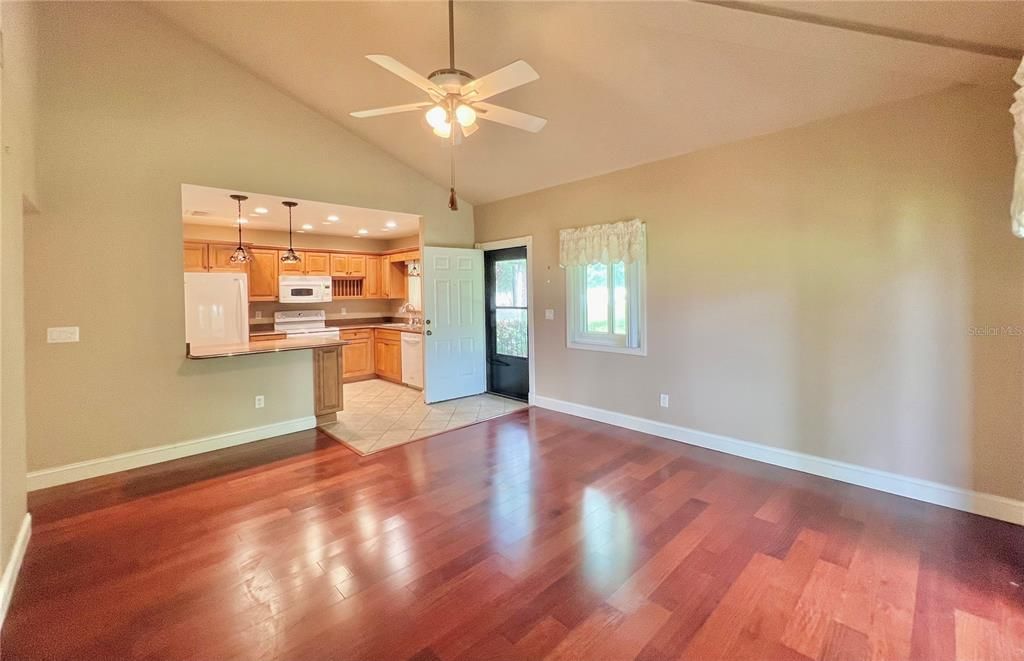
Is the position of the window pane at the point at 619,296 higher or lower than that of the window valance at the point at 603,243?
lower

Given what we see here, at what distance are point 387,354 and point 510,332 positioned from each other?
8.69 ft

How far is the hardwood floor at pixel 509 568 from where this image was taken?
5.72ft

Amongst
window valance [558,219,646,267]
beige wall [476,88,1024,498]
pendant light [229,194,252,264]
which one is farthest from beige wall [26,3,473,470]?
beige wall [476,88,1024,498]

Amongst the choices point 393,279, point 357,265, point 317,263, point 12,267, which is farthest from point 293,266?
point 12,267

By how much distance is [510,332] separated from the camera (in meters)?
5.87

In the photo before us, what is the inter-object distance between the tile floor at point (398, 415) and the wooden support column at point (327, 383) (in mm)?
156

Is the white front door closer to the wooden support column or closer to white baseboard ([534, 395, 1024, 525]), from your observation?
the wooden support column

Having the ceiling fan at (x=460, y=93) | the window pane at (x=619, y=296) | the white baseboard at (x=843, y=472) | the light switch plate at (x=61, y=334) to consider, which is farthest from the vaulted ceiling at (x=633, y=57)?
the white baseboard at (x=843, y=472)

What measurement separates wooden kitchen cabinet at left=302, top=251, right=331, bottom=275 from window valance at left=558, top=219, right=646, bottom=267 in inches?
171

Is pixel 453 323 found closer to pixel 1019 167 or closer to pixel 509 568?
pixel 509 568

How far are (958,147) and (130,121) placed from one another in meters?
5.91

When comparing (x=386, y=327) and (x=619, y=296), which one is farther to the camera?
(x=386, y=327)

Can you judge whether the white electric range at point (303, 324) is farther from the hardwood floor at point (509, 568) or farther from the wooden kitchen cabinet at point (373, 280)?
the hardwood floor at point (509, 568)

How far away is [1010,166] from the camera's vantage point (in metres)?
2.53
